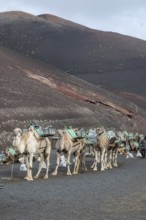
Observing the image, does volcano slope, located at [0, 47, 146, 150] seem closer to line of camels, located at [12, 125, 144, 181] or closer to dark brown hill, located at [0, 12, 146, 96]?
line of camels, located at [12, 125, 144, 181]

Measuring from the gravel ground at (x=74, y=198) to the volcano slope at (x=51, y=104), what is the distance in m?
23.1

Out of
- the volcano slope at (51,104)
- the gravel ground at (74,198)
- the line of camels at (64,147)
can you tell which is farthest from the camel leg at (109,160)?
the volcano slope at (51,104)

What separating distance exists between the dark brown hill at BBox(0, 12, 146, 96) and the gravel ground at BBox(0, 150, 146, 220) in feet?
375

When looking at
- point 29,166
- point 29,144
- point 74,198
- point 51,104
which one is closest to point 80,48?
point 51,104

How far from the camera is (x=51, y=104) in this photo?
6412cm

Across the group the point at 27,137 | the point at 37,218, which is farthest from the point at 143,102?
the point at 37,218

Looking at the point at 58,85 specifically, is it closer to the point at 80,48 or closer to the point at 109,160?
the point at 109,160

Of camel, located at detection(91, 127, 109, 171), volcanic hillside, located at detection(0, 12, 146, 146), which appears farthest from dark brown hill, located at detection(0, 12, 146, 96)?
camel, located at detection(91, 127, 109, 171)

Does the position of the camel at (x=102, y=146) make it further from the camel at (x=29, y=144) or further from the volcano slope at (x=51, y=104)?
the volcano slope at (x=51, y=104)

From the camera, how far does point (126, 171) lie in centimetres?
2684

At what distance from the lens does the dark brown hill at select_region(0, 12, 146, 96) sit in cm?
14812

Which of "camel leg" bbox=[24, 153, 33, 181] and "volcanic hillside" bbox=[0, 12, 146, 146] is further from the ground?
"volcanic hillside" bbox=[0, 12, 146, 146]

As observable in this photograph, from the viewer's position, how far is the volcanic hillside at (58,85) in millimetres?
59250

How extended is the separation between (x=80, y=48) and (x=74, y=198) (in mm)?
154300
